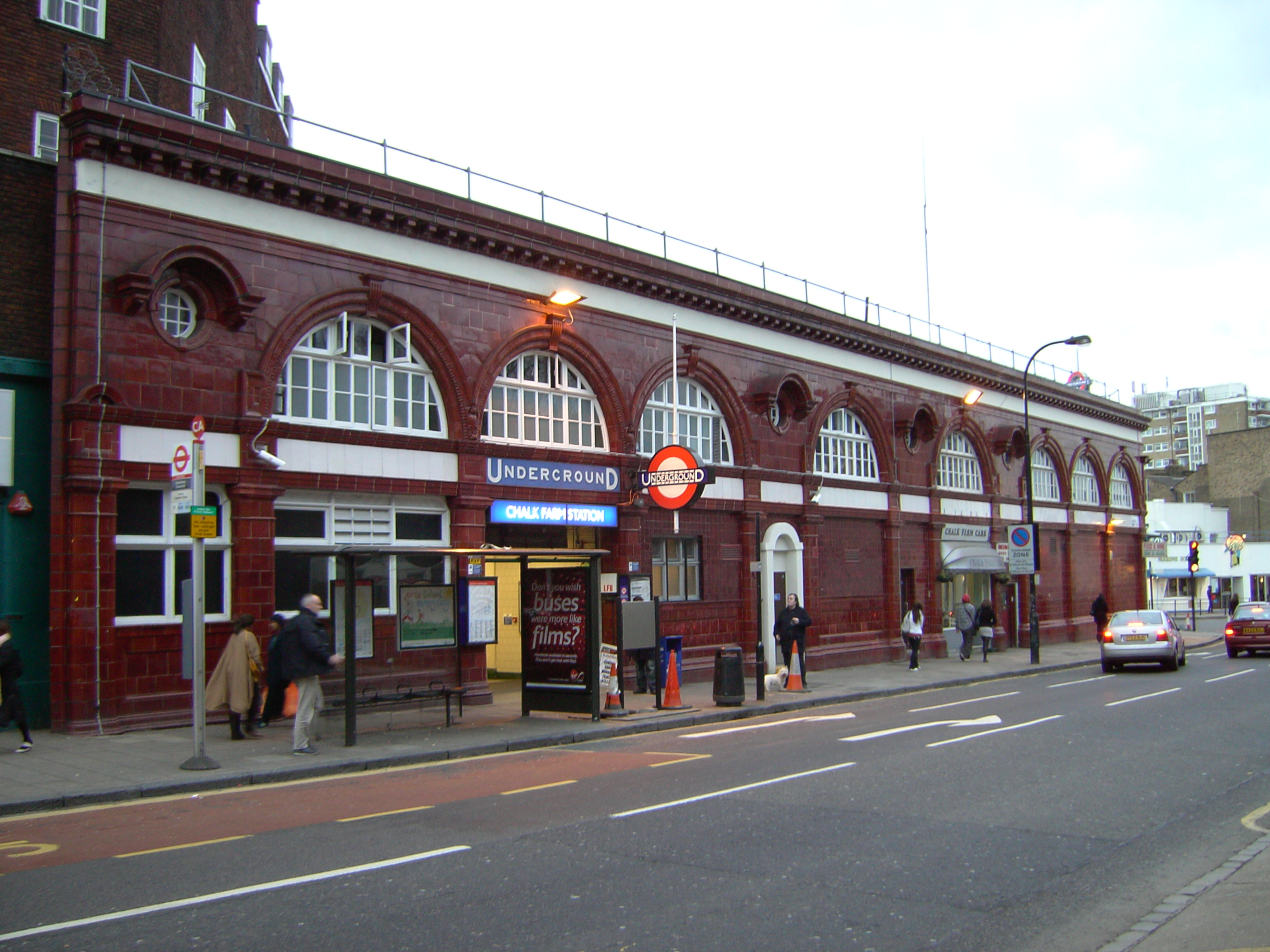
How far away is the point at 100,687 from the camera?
15.0 metres

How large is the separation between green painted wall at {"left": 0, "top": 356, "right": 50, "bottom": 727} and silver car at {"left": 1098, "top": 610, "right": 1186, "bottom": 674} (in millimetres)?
23876

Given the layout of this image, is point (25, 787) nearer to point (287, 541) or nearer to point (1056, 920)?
point (287, 541)

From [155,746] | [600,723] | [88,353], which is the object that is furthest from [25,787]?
[600,723]

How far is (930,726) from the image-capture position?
16.5m

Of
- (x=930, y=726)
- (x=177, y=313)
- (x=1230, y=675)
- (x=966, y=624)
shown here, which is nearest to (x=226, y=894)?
(x=177, y=313)

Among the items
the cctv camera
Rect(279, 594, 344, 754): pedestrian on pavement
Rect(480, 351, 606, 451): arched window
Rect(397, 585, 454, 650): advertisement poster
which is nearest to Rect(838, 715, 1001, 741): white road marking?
Rect(397, 585, 454, 650): advertisement poster

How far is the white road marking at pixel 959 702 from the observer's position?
19359 millimetres

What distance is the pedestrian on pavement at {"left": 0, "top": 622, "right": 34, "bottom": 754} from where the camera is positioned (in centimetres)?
1337

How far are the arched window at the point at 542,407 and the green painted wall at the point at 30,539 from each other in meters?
7.53

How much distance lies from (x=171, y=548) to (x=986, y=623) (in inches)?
940

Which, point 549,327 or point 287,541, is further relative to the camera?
point 549,327

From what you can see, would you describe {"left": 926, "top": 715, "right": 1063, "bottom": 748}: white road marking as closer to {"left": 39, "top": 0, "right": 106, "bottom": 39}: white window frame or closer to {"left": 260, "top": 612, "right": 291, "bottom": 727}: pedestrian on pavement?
{"left": 260, "top": 612, "right": 291, "bottom": 727}: pedestrian on pavement

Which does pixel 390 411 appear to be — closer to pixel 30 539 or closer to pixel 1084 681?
pixel 30 539

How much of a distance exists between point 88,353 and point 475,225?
7665 millimetres
